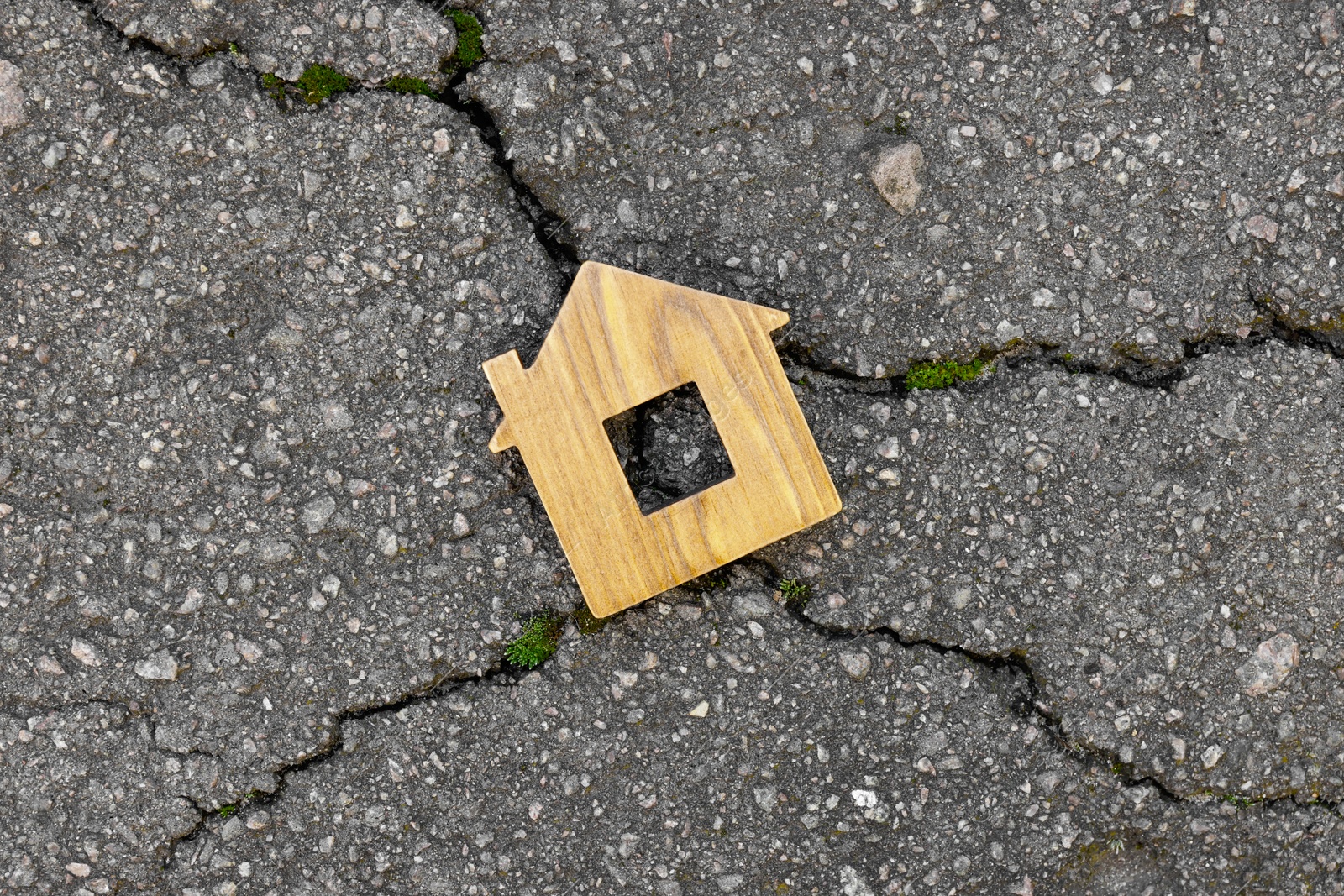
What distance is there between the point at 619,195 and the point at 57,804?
1.91 metres

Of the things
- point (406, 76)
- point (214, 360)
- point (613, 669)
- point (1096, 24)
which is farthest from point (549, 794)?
point (1096, 24)

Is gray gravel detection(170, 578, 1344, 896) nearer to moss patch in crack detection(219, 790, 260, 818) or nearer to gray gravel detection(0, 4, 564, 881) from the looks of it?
moss patch in crack detection(219, 790, 260, 818)

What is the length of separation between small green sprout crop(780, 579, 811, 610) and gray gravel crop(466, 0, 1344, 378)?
1.68ft

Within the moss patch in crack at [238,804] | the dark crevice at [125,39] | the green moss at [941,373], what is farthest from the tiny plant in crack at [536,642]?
the dark crevice at [125,39]

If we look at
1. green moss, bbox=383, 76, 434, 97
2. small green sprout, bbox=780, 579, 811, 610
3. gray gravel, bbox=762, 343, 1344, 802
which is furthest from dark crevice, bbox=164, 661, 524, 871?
green moss, bbox=383, 76, 434, 97

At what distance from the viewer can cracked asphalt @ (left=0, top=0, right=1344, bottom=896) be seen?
2.22m

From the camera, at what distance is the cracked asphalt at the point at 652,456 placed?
2223mm

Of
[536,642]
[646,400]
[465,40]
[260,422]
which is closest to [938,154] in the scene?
[646,400]

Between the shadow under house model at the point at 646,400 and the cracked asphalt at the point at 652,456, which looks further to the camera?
the cracked asphalt at the point at 652,456

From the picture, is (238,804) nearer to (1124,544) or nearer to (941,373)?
(941,373)

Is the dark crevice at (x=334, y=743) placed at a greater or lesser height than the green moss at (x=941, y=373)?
lesser

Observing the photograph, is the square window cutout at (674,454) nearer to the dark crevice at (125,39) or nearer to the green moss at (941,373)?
the green moss at (941,373)

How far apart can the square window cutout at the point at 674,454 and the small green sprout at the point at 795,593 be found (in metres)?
0.29

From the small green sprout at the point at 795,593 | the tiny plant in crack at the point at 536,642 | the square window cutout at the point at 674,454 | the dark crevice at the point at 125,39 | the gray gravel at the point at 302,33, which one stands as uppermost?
the dark crevice at the point at 125,39
